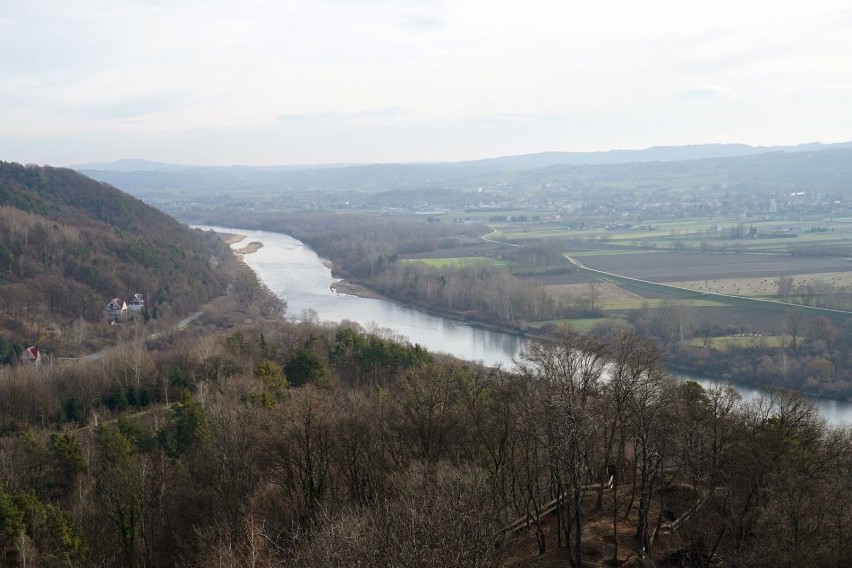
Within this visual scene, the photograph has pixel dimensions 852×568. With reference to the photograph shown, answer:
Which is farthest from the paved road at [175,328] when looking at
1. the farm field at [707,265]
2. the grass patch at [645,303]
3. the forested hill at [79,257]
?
the farm field at [707,265]

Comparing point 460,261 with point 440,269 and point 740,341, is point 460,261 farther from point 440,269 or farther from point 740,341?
point 740,341

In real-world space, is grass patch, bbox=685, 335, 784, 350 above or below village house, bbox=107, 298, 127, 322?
below

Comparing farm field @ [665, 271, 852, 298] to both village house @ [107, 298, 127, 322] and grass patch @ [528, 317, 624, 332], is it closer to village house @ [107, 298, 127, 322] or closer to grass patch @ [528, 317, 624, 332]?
grass patch @ [528, 317, 624, 332]

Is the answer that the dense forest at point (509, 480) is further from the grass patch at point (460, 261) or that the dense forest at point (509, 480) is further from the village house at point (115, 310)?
the grass patch at point (460, 261)

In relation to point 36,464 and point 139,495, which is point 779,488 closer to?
point 139,495

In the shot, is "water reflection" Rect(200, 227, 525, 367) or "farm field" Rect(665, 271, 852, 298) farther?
"farm field" Rect(665, 271, 852, 298)

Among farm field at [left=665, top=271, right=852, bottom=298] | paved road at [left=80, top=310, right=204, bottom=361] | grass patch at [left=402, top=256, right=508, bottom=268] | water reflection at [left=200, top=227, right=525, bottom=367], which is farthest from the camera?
grass patch at [left=402, top=256, right=508, bottom=268]

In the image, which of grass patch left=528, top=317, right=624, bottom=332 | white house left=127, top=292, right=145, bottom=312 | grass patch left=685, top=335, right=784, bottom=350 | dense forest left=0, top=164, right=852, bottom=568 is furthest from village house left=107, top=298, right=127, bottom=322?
grass patch left=685, top=335, right=784, bottom=350

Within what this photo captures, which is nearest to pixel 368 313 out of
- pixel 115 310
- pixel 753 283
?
pixel 115 310
